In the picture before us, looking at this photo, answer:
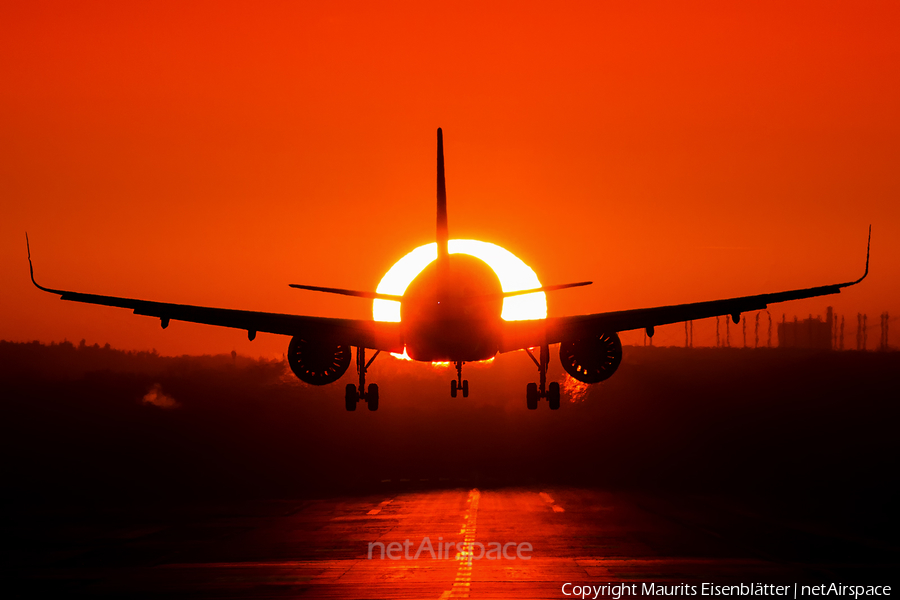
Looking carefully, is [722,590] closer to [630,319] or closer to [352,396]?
[630,319]

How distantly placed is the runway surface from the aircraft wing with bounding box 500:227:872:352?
141 ft

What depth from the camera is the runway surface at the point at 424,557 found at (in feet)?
367

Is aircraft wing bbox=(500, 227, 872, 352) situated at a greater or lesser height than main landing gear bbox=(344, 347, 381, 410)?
greater

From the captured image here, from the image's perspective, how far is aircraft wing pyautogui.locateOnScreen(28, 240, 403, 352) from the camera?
6631 cm

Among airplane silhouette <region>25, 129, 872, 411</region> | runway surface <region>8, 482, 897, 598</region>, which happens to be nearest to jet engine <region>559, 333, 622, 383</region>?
airplane silhouette <region>25, 129, 872, 411</region>

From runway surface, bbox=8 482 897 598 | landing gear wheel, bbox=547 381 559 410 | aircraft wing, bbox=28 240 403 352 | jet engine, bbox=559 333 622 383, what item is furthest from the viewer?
runway surface, bbox=8 482 897 598

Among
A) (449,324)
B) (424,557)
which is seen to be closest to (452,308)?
(449,324)

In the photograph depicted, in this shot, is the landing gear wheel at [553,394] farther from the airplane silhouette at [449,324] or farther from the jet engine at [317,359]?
the jet engine at [317,359]

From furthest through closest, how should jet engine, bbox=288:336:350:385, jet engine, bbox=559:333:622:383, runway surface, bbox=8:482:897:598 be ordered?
1. runway surface, bbox=8:482:897:598
2. jet engine, bbox=559:333:622:383
3. jet engine, bbox=288:336:350:385

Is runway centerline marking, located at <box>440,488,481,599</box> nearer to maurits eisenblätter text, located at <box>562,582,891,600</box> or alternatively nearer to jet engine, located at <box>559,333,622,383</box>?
maurits eisenblätter text, located at <box>562,582,891,600</box>

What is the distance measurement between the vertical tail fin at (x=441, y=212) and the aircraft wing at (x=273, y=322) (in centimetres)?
648

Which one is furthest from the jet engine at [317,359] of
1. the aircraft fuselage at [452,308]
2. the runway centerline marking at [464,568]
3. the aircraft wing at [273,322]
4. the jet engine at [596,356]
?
the runway centerline marking at [464,568]

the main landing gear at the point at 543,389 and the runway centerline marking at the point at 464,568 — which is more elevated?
the main landing gear at the point at 543,389

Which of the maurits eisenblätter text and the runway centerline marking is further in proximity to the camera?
the runway centerline marking
